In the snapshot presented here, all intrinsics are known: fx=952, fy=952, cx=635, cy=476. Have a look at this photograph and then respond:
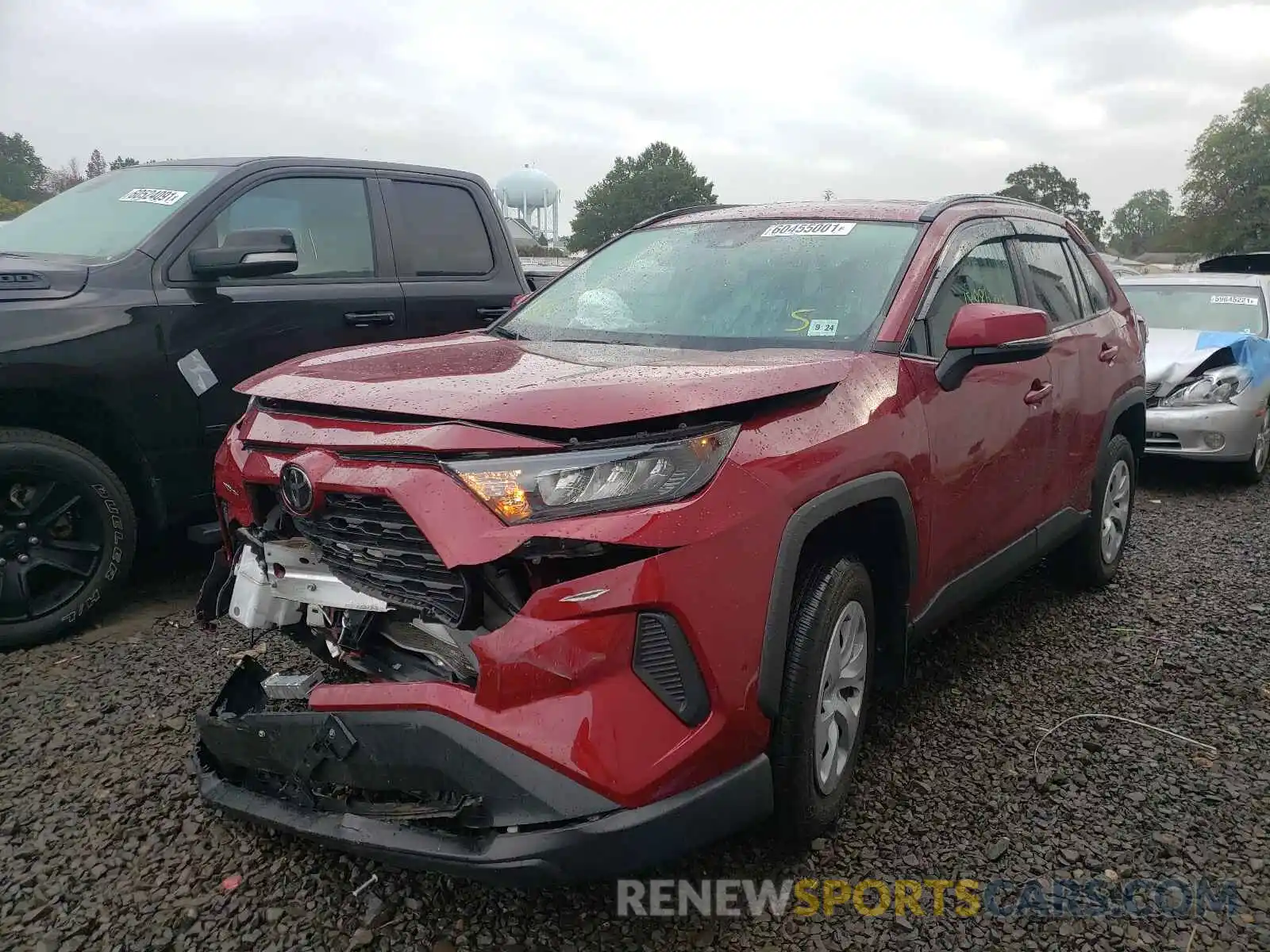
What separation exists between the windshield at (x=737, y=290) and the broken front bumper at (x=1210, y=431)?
173 inches

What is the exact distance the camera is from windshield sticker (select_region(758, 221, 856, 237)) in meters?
3.19

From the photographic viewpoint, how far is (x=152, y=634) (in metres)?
3.73

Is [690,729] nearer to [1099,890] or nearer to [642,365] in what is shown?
[642,365]

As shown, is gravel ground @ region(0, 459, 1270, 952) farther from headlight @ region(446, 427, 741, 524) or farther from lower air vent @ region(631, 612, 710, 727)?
headlight @ region(446, 427, 741, 524)

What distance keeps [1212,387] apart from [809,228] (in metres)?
4.71

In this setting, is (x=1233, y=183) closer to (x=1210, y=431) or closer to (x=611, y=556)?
(x=1210, y=431)

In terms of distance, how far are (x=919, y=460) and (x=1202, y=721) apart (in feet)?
4.95

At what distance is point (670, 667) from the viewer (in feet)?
6.13

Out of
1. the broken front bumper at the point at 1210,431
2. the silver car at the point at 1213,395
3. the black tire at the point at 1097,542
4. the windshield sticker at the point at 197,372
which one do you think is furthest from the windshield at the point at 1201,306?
the windshield sticker at the point at 197,372

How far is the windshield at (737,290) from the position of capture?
2842 mm

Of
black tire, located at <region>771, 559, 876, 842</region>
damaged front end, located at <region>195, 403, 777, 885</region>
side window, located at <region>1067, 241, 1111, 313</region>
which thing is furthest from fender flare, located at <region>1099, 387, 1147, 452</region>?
damaged front end, located at <region>195, 403, 777, 885</region>

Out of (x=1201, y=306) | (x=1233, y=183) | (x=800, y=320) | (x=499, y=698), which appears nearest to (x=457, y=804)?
(x=499, y=698)

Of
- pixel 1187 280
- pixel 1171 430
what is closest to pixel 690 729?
pixel 1171 430

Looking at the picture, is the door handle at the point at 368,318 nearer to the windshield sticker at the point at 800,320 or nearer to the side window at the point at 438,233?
the side window at the point at 438,233
